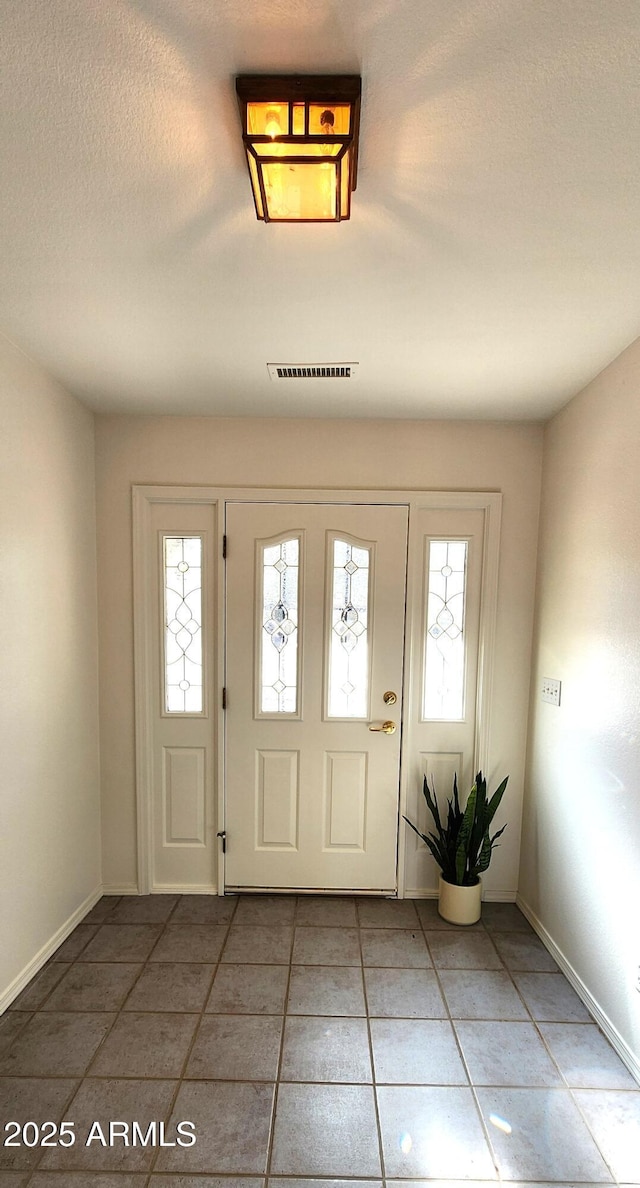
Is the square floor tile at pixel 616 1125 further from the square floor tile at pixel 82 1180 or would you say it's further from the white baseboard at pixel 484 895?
the square floor tile at pixel 82 1180

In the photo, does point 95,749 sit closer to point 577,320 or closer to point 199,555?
point 199,555

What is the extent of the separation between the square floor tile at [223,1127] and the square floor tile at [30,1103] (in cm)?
35

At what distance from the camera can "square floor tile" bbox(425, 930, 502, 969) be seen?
88.7 inches

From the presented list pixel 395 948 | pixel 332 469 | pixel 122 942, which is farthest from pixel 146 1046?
pixel 332 469

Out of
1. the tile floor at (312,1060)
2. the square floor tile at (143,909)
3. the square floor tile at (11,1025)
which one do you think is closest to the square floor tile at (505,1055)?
the tile floor at (312,1060)

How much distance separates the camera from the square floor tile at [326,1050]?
5.61 ft

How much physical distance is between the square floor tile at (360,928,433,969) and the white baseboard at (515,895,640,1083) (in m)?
0.54

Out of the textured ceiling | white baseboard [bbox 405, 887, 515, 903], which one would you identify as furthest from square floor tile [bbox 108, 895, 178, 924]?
the textured ceiling

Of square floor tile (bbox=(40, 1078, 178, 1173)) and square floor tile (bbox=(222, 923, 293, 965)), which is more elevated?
square floor tile (bbox=(40, 1078, 178, 1173))

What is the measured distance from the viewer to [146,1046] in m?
1.81

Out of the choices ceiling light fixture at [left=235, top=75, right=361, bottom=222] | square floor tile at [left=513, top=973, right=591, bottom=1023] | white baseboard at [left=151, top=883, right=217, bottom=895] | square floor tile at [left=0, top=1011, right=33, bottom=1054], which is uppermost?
ceiling light fixture at [left=235, top=75, right=361, bottom=222]

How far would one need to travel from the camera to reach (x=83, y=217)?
4.24ft

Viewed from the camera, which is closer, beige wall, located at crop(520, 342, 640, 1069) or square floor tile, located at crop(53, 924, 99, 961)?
beige wall, located at crop(520, 342, 640, 1069)

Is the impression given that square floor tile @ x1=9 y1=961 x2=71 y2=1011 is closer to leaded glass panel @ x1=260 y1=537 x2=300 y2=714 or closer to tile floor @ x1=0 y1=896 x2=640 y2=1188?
tile floor @ x1=0 y1=896 x2=640 y2=1188
